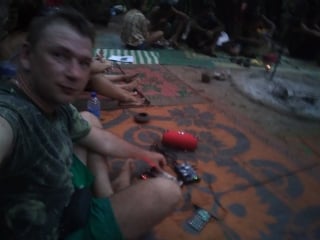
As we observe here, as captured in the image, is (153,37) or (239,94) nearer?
(239,94)

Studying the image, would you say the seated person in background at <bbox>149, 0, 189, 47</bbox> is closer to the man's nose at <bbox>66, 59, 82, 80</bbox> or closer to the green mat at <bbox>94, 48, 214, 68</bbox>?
the green mat at <bbox>94, 48, 214, 68</bbox>

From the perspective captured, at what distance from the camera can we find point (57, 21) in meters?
1.18

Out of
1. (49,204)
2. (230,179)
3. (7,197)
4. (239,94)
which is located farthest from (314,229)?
(239,94)

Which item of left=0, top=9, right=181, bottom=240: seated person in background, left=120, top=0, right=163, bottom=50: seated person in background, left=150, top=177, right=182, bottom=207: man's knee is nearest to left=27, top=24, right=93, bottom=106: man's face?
left=0, top=9, right=181, bottom=240: seated person in background

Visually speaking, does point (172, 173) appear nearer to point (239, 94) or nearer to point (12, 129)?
point (12, 129)

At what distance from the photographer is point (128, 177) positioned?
2148mm

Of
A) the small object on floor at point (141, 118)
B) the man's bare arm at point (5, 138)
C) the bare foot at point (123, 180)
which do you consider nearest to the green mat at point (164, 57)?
the small object on floor at point (141, 118)

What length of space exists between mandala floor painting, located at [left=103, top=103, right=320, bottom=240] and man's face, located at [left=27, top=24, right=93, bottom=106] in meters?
1.19

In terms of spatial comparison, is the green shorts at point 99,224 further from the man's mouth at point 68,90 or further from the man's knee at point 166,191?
the man's mouth at point 68,90

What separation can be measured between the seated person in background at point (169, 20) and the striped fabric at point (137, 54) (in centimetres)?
125

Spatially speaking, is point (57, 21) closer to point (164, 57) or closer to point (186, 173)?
point (186, 173)

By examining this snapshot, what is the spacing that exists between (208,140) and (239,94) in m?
1.70

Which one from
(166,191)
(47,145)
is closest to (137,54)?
(166,191)

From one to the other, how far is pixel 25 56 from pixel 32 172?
1.44 ft
